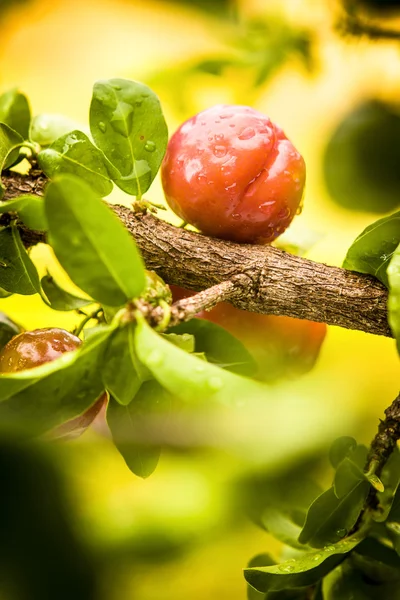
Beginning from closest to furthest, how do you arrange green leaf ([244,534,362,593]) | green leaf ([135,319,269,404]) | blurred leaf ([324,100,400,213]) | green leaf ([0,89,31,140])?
green leaf ([135,319,269,404]), green leaf ([244,534,362,593]), green leaf ([0,89,31,140]), blurred leaf ([324,100,400,213])

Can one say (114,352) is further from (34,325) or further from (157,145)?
(34,325)

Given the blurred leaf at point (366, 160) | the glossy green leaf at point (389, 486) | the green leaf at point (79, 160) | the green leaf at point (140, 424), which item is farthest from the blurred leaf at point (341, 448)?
the blurred leaf at point (366, 160)

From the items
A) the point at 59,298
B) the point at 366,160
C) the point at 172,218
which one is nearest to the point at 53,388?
the point at 59,298

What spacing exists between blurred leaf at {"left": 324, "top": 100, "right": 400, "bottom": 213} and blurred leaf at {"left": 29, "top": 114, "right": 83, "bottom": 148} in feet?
2.35

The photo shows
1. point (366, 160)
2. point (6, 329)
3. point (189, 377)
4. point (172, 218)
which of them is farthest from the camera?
point (172, 218)

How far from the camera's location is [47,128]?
49cm

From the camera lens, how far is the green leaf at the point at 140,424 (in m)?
0.38

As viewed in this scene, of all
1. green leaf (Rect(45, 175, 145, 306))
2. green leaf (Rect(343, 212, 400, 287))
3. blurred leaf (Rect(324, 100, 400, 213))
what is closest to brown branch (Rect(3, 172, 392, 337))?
green leaf (Rect(343, 212, 400, 287))

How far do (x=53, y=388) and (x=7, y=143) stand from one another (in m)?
0.19

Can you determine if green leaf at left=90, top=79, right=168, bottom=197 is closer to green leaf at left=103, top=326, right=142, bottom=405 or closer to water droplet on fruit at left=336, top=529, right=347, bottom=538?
green leaf at left=103, top=326, right=142, bottom=405

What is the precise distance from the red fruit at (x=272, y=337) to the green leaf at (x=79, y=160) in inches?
5.5

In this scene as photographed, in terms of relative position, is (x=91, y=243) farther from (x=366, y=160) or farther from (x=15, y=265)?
(x=366, y=160)

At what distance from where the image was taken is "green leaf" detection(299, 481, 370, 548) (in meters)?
0.42

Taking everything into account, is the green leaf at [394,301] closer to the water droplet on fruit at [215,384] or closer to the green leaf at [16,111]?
the water droplet on fruit at [215,384]
